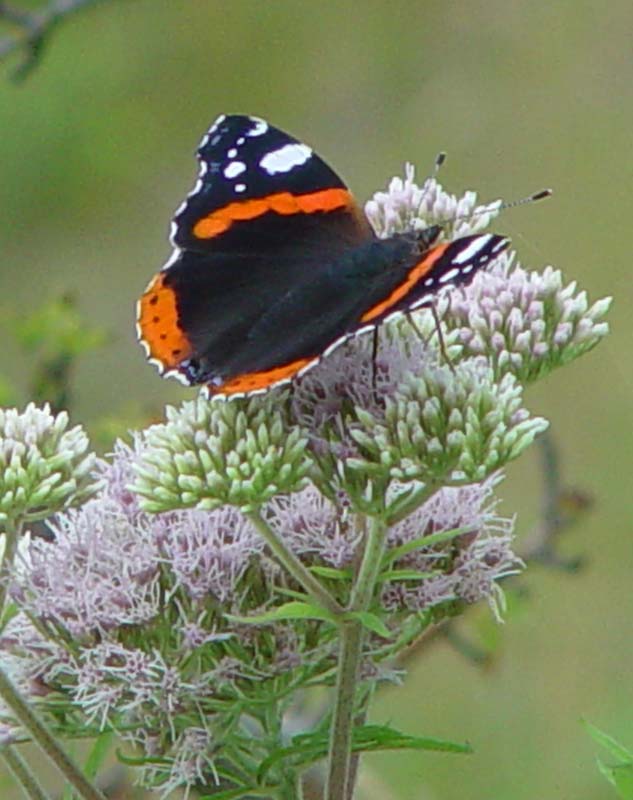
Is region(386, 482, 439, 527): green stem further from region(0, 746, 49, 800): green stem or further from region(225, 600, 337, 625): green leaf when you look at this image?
region(0, 746, 49, 800): green stem

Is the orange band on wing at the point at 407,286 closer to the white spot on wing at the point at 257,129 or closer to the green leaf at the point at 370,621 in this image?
the green leaf at the point at 370,621

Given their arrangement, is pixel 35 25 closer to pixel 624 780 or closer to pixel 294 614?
pixel 294 614

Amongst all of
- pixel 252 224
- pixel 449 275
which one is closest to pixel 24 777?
pixel 449 275

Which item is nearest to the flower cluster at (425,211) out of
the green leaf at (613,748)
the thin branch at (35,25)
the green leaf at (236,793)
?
the green leaf at (613,748)

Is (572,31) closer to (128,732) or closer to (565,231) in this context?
(565,231)

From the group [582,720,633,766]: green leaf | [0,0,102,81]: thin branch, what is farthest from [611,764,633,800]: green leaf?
[0,0,102,81]: thin branch
